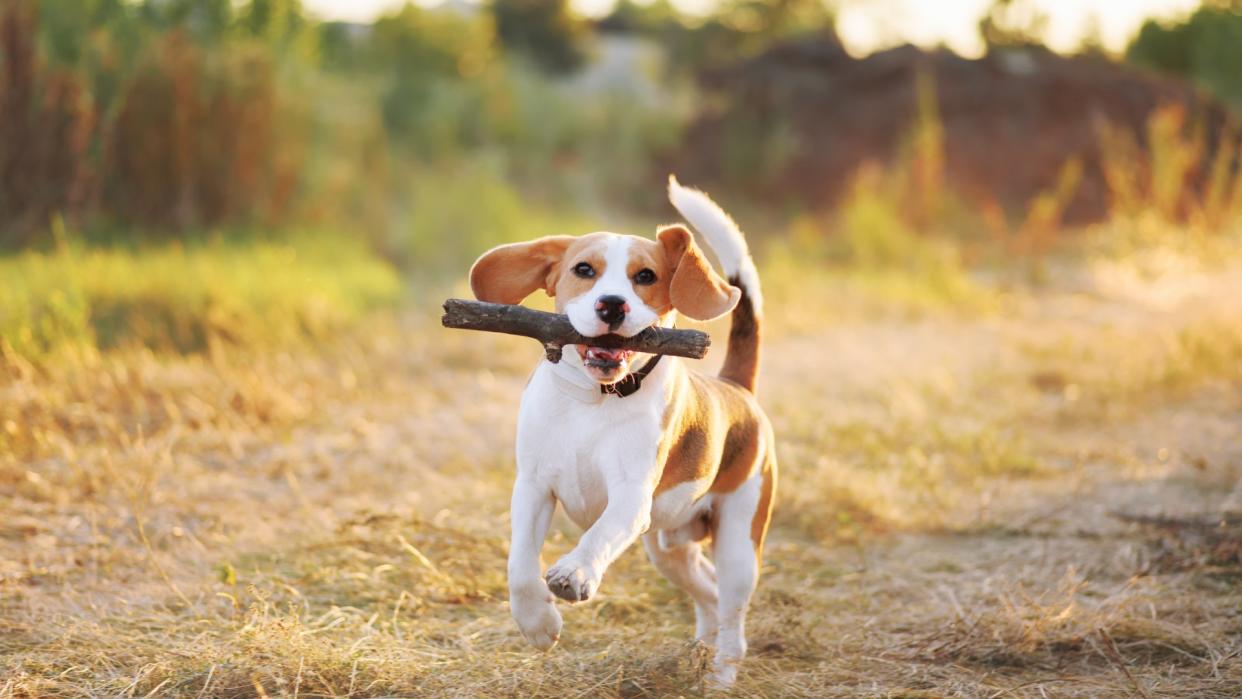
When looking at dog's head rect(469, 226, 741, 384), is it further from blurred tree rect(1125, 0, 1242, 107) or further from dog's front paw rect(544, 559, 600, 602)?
blurred tree rect(1125, 0, 1242, 107)

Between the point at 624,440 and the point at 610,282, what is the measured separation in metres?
0.42

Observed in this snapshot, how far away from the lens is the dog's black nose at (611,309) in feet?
10.4

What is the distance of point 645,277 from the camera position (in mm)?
3449

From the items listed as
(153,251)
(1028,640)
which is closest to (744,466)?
(1028,640)

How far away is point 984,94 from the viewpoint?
17156 mm

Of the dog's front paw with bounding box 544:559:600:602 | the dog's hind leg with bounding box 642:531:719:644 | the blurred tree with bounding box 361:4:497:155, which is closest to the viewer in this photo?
the dog's front paw with bounding box 544:559:600:602

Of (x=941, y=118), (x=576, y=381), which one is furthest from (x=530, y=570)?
(x=941, y=118)

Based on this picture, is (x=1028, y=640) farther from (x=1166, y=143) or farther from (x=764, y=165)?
(x=764, y=165)

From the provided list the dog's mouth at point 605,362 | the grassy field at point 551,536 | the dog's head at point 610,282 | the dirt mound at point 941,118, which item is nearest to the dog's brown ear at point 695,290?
the dog's head at point 610,282

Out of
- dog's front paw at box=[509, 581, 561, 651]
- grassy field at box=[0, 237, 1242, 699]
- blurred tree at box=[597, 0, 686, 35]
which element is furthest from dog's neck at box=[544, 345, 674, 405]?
blurred tree at box=[597, 0, 686, 35]

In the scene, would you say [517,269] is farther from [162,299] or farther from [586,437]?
[162,299]

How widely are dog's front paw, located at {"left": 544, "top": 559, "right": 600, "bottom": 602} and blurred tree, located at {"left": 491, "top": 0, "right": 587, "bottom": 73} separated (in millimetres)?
31030

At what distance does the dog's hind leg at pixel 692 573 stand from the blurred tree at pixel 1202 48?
22.4 metres

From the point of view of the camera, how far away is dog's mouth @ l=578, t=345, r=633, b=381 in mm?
3211
